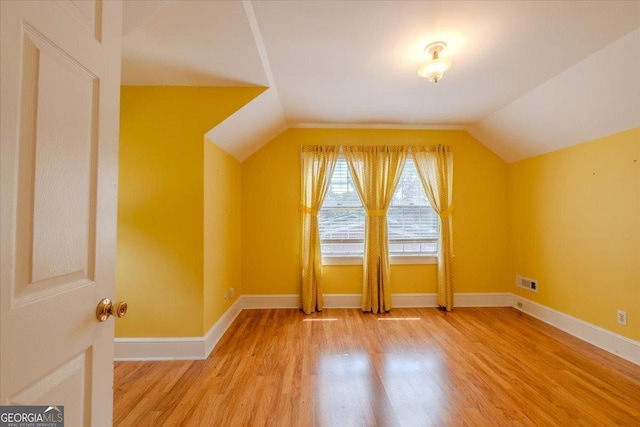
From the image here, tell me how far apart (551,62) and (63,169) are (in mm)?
3195

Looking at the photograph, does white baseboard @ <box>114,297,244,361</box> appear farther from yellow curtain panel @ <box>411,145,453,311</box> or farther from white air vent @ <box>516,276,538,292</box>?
white air vent @ <box>516,276,538,292</box>

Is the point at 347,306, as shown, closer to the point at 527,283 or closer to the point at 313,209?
the point at 313,209

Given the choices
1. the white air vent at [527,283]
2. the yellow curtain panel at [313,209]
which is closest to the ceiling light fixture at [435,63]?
the yellow curtain panel at [313,209]

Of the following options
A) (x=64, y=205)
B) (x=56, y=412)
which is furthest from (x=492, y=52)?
(x=56, y=412)

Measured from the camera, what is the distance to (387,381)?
6.75 ft

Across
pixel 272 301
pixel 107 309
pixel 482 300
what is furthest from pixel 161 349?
pixel 482 300

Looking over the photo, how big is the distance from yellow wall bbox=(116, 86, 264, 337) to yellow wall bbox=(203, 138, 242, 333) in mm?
114

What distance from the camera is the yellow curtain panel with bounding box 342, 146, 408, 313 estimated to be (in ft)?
11.8

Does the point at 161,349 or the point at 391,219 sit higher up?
the point at 391,219

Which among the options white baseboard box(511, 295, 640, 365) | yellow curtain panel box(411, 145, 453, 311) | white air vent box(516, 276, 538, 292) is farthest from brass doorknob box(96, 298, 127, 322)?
white air vent box(516, 276, 538, 292)

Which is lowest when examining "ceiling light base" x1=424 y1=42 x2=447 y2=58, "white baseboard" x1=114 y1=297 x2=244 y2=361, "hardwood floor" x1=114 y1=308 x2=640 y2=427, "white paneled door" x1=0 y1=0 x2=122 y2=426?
"hardwood floor" x1=114 y1=308 x2=640 y2=427

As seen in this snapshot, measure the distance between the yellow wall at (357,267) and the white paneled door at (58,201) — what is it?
2.77 metres

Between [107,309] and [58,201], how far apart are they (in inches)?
14.7

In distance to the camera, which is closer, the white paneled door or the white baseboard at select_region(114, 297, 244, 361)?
the white paneled door
